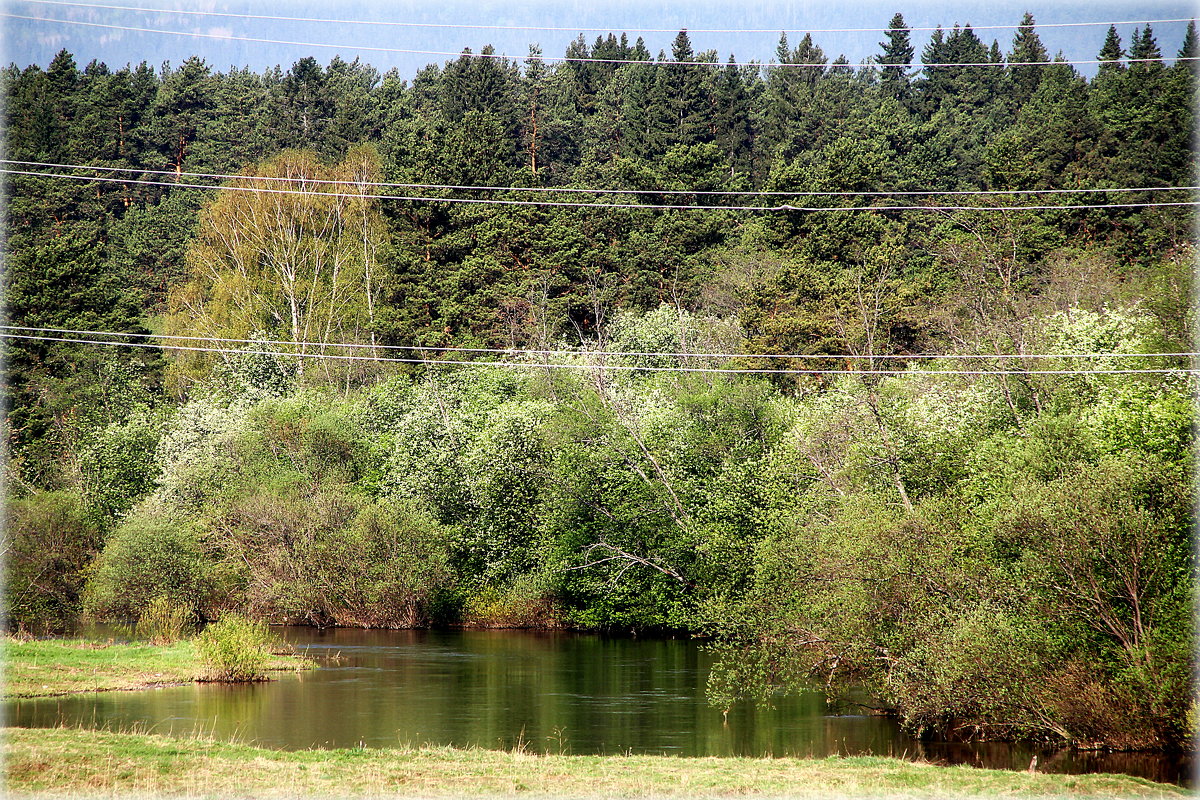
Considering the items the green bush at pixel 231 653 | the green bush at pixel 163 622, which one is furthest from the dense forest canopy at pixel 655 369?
the green bush at pixel 231 653

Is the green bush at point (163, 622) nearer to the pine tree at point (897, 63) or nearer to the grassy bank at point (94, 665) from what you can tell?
the grassy bank at point (94, 665)

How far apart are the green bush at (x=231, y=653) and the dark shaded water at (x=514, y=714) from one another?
56 centimetres

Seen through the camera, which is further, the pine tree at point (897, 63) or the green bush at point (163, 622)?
the pine tree at point (897, 63)

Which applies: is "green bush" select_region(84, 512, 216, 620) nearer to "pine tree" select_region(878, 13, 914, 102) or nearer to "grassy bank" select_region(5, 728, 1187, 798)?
"grassy bank" select_region(5, 728, 1187, 798)

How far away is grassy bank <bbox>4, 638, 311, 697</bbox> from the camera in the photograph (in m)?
27.0

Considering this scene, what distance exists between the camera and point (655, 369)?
25.3 metres

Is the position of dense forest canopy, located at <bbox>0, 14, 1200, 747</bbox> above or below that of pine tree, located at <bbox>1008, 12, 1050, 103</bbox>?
Answer: below

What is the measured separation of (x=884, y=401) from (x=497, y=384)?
22.5 meters

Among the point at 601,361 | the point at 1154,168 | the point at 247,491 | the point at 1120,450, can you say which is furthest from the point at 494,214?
the point at 1120,450

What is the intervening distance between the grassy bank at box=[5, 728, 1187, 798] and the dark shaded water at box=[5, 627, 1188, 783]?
259cm

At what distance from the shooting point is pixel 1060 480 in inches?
875

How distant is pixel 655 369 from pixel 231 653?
43.3ft

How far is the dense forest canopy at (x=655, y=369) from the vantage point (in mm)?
23422

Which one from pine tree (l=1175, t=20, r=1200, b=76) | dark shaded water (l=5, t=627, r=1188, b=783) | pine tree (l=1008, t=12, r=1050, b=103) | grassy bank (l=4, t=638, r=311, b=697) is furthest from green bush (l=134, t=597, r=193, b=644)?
pine tree (l=1008, t=12, r=1050, b=103)
